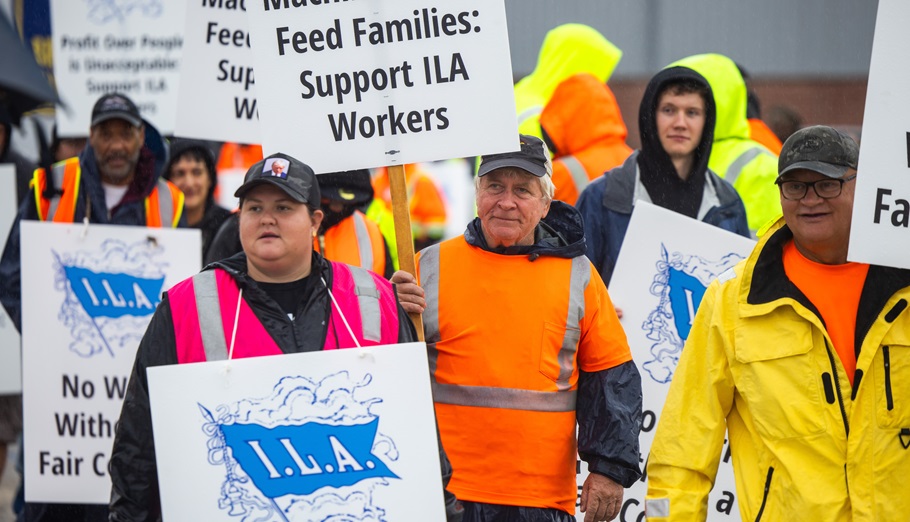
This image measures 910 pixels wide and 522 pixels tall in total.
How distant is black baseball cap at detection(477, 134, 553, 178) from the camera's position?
5.07 metres

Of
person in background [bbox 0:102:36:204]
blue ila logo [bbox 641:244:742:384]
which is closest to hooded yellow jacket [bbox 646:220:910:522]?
blue ila logo [bbox 641:244:742:384]

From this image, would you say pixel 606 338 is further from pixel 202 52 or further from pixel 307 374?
pixel 202 52

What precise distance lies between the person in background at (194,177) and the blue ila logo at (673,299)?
380 centimetres

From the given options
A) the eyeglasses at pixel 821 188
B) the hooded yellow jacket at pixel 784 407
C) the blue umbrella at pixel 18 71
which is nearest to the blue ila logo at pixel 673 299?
the hooded yellow jacket at pixel 784 407

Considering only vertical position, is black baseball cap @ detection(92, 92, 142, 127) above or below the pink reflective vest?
above

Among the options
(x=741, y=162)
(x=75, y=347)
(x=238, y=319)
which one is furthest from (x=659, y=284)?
(x=75, y=347)

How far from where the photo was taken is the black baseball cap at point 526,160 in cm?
507

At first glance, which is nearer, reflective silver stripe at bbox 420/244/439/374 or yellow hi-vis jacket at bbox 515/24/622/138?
reflective silver stripe at bbox 420/244/439/374

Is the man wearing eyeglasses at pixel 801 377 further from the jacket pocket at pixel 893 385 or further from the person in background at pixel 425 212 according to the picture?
the person in background at pixel 425 212

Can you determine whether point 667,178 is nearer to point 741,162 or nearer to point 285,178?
point 741,162

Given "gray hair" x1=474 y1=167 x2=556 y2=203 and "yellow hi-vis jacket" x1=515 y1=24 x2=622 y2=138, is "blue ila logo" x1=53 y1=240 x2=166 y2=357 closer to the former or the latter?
"gray hair" x1=474 y1=167 x2=556 y2=203

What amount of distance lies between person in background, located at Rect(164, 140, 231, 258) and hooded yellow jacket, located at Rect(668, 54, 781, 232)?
314cm

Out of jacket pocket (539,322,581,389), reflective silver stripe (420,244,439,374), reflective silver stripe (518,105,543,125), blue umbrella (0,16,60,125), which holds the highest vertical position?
reflective silver stripe (518,105,543,125)

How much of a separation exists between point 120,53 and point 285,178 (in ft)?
21.1
